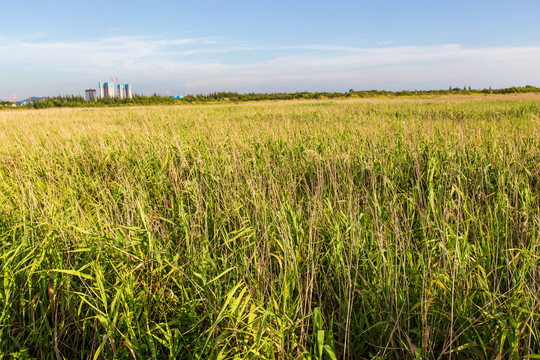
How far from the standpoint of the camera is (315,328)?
4.49 feet

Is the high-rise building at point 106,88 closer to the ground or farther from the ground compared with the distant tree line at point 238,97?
farther from the ground

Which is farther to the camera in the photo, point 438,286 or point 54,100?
point 54,100

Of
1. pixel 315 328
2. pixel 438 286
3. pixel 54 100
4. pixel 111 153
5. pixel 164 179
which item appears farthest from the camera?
pixel 54 100

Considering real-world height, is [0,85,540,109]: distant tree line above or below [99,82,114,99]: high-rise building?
below

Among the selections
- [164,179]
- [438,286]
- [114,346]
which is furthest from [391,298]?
[164,179]

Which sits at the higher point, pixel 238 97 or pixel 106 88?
pixel 106 88

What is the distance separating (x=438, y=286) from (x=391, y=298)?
29 centimetres

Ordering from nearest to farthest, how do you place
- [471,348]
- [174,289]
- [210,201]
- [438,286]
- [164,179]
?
[471,348] → [438,286] → [174,289] → [210,201] → [164,179]

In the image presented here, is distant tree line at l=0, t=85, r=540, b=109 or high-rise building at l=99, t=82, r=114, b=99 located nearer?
distant tree line at l=0, t=85, r=540, b=109

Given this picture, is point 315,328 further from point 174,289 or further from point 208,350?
point 174,289

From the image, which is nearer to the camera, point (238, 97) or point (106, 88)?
point (238, 97)

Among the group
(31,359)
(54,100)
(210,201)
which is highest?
(54,100)

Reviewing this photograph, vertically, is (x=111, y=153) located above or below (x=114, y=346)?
above

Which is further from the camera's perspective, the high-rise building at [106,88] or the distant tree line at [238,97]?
the high-rise building at [106,88]
